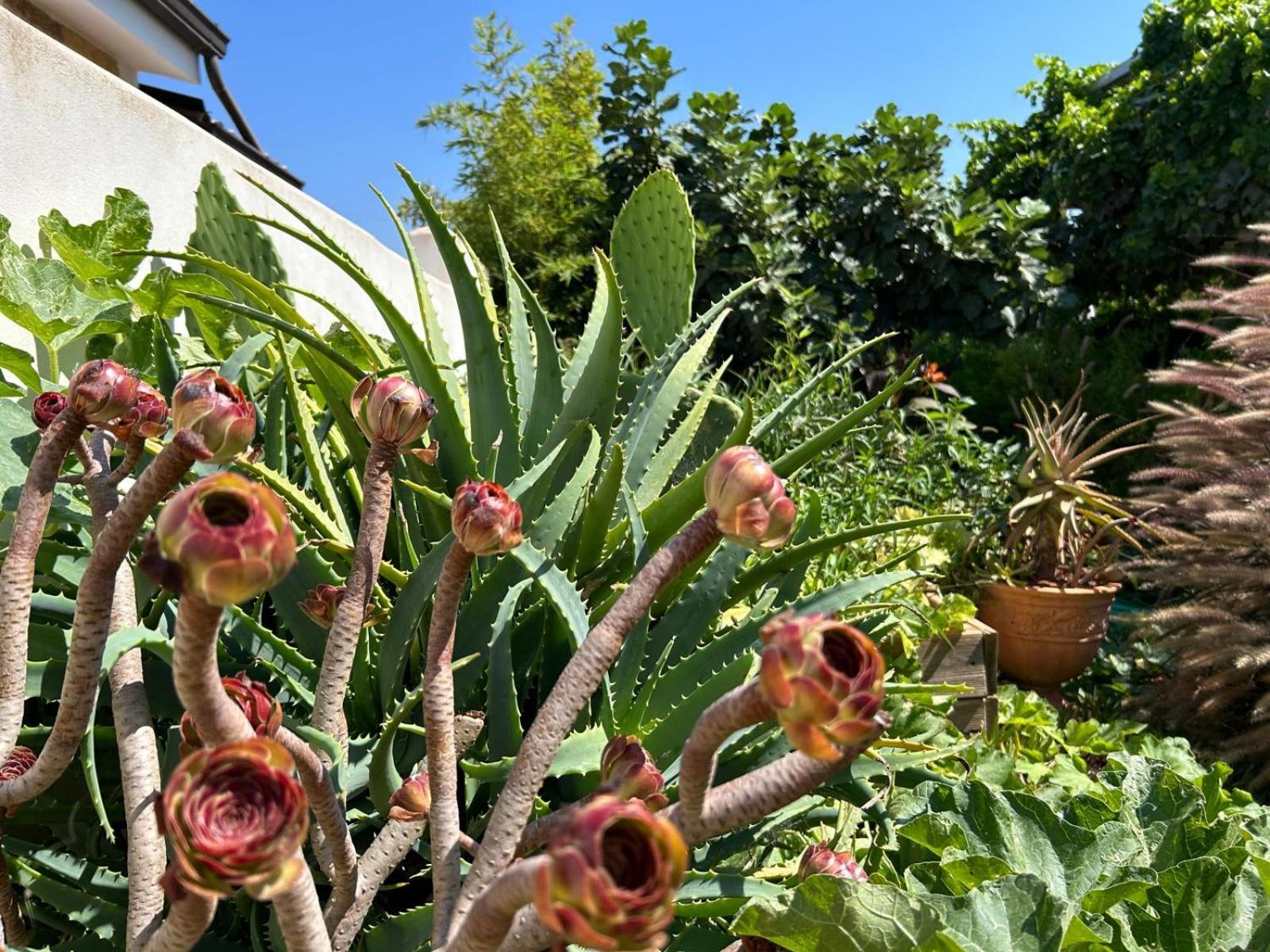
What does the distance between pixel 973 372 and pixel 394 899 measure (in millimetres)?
7124

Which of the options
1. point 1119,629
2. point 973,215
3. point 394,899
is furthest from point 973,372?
point 394,899

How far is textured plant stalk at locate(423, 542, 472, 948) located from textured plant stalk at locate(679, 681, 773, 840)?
Answer: 0.15 meters

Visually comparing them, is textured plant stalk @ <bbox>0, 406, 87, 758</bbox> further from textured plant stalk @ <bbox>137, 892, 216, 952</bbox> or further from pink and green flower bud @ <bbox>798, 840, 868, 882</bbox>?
pink and green flower bud @ <bbox>798, 840, 868, 882</bbox>

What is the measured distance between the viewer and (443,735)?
0.46 meters

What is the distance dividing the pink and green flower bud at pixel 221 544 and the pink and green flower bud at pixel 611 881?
0.39 ft

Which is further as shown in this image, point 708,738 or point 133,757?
point 133,757

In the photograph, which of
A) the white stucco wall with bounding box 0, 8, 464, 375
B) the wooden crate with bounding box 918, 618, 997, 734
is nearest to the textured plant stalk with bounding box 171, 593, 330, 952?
the white stucco wall with bounding box 0, 8, 464, 375

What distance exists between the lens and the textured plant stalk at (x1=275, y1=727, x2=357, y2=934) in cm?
41

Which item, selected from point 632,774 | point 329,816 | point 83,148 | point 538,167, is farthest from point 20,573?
point 538,167

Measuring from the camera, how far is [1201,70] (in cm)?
658

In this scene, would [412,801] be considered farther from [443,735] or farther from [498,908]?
[498,908]

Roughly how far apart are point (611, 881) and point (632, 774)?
0.17 m

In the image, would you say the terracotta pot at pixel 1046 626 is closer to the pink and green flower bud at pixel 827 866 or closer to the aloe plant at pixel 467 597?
the aloe plant at pixel 467 597

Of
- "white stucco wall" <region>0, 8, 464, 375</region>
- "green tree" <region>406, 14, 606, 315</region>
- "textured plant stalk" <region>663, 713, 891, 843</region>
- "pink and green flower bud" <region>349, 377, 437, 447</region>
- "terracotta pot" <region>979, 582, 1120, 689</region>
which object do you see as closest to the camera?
"textured plant stalk" <region>663, 713, 891, 843</region>
